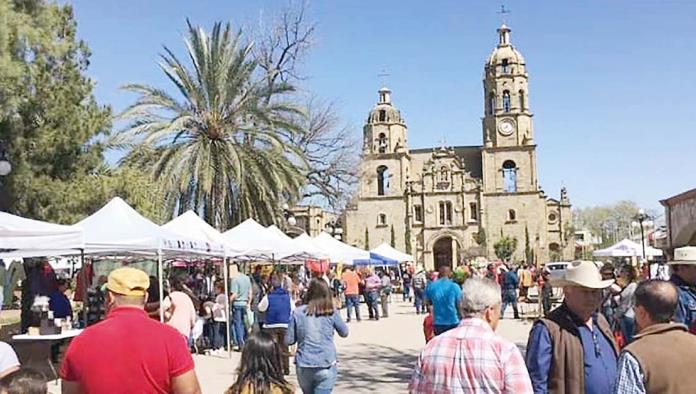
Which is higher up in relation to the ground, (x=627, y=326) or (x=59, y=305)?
(x=59, y=305)

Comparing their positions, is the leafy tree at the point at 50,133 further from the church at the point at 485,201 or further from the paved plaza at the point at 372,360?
the church at the point at 485,201

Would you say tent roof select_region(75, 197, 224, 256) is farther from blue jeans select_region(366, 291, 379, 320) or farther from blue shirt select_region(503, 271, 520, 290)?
blue jeans select_region(366, 291, 379, 320)

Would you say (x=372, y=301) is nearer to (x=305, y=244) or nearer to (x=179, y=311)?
(x=305, y=244)

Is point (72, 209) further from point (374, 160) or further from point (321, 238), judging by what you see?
point (374, 160)

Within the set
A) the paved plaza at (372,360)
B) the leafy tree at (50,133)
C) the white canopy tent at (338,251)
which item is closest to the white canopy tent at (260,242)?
the paved plaza at (372,360)

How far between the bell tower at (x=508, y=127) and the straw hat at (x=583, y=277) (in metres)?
75.7

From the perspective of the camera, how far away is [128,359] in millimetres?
3803

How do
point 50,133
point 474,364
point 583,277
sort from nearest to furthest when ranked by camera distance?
1. point 474,364
2. point 583,277
3. point 50,133

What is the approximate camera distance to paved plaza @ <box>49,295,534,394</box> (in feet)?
37.0

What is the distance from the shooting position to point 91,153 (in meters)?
21.0

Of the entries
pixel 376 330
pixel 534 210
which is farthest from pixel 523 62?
pixel 376 330

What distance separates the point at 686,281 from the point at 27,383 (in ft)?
15.4

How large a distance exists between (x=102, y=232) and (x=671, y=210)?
18897 mm

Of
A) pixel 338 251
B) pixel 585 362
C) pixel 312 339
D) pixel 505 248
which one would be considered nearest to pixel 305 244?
pixel 338 251
